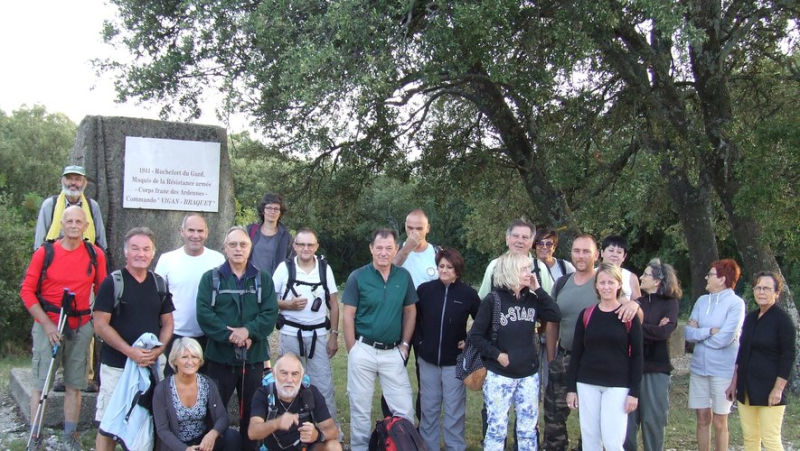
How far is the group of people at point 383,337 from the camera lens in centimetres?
451

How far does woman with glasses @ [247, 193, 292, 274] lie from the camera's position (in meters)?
5.81

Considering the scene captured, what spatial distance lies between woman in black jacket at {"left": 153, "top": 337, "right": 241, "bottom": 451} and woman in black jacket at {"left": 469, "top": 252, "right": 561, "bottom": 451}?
1818 millimetres

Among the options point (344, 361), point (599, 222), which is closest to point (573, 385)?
point (344, 361)

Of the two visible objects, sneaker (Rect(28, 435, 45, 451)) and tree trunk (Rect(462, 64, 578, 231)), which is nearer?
sneaker (Rect(28, 435, 45, 451))

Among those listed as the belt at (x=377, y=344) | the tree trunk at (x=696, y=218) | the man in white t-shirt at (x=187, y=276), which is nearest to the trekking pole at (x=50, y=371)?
the man in white t-shirt at (x=187, y=276)

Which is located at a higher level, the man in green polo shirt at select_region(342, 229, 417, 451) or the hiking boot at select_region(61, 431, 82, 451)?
the man in green polo shirt at select_region(342, 229, 417, 451)

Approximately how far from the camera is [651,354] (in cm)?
513

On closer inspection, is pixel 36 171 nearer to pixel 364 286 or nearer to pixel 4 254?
pixel 4 254

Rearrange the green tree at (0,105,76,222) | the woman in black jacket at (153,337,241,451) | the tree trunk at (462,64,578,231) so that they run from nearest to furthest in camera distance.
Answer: the woman in black jacket at (153,337,241,451)
the tree trunk at (462,64,578,231)
the green tree at (0,105,76,222)

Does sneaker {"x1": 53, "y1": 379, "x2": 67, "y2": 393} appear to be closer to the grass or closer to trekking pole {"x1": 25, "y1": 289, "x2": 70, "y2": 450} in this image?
the grass

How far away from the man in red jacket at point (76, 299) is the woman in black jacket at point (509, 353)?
9.76 ft

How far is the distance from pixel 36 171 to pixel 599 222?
Result: 20.9m

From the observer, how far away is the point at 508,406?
15.5 feet

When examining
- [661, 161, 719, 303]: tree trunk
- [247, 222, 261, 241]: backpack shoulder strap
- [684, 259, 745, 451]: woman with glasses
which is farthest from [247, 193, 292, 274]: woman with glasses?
[661, 161, 719, 303]: tree trunk
